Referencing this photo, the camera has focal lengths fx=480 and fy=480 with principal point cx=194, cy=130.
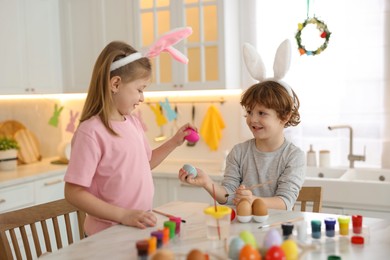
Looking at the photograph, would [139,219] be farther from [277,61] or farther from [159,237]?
[277,61]

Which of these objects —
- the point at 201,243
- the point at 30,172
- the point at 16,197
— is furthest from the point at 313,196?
the point at 30,172

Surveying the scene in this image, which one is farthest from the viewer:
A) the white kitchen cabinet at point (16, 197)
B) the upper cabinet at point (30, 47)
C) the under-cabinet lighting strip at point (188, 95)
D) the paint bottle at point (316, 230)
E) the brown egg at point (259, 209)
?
the under-cabinet lighting strip at point (188, 95)

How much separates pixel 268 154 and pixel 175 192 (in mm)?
1503

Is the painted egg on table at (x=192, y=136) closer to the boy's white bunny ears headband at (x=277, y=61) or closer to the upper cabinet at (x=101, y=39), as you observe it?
the boy's white bunny ears headband at (x=277, y=61)

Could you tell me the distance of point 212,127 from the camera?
362cm

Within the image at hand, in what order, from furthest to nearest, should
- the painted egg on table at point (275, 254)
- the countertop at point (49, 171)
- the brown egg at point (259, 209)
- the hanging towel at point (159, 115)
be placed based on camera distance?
the hanging towel at point (159, 115) < the countertop at point (49, 171) < the brown egg at point (259, 209) < the painted egg on table at point (275, 254)

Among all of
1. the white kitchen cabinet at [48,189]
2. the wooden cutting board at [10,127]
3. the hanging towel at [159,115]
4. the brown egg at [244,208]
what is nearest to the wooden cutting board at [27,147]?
the wooden cutting board at [10,127]

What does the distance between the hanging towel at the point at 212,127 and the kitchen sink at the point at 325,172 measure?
754mm

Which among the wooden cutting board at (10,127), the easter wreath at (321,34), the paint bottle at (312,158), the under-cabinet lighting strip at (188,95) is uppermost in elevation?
the easter wreath at (321,34)

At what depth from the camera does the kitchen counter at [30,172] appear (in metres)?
3.06

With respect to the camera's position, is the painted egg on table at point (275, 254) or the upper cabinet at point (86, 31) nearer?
the painted egg on table at point (275, 254)

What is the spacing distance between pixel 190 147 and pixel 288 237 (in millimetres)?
2463

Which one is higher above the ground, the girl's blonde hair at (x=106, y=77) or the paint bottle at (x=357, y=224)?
the girl's blonde hair at (x=106, y=77)

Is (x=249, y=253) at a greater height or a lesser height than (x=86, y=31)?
lesser
